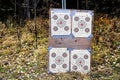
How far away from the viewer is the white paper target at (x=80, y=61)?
6.67 m

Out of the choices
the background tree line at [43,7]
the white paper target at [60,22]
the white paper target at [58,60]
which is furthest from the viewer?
the background tree line at [43,7]

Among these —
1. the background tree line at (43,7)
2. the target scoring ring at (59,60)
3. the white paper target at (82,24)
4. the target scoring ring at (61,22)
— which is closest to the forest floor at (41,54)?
the target scoring ring at (59,60)

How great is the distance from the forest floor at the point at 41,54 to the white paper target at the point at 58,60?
0.14 metres

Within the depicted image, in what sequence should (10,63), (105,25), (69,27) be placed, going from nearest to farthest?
(69,27), (10,63), (105,25)

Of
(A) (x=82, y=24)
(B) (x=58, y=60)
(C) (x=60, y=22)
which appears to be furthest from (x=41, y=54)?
(A) (x=82, y=24)

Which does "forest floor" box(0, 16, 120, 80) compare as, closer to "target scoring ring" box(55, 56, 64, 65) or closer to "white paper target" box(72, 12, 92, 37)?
"target scoring ring" box(55, 56, 64, 65)

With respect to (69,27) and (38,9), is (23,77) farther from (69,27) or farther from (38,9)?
(38,9)

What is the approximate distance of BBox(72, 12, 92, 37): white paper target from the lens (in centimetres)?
651

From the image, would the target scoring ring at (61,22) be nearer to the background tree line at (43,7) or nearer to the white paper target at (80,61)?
the white paper target at (80,61)

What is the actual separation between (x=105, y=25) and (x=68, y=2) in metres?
3.93

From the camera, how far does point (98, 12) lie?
1260cm

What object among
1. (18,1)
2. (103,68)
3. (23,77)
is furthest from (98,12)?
(23,77)

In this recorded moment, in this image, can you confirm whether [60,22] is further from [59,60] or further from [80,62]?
[80,62]

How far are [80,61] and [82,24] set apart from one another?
0.86 meters
